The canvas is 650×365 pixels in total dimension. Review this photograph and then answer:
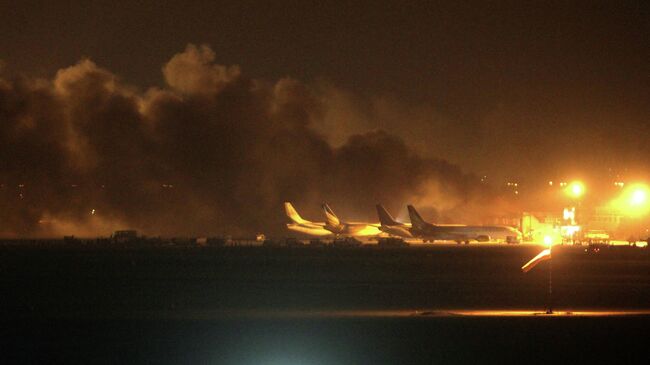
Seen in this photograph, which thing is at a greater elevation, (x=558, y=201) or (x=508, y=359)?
(x=558, y=201)

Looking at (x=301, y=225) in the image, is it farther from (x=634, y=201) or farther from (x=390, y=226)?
(x=634, y=201)

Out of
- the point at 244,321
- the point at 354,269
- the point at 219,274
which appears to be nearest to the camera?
the point at 244,321

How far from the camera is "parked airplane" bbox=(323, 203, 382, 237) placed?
175375 mm

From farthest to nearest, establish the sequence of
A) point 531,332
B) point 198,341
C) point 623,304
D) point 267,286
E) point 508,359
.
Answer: point 267,286 < point 623,304 < point 531,332 < point 198,341 < point 508,359

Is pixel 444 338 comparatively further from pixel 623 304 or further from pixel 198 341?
pixel 623 304

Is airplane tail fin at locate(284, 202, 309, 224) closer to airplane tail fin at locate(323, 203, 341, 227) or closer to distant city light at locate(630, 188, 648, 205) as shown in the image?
airplane tail fin at locate(323, 203, 341, 227)

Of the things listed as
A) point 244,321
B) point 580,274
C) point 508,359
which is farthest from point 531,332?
point 580,274

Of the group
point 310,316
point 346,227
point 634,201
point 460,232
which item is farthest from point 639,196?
point 310,316

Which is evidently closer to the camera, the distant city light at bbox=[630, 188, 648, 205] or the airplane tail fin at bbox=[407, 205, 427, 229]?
the airplane tail fin at bbox=[407, 205, 427, 229]

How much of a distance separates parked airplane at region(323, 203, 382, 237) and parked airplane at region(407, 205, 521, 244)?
17.3m

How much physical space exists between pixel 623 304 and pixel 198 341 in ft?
71.0

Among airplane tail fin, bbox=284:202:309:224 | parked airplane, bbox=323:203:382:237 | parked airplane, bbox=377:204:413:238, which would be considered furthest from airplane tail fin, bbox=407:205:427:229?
airplane tail fin, bbox=284:202:309:224

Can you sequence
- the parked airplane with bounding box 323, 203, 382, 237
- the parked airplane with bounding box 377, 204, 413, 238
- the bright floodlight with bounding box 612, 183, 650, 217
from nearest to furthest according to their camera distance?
the bright floodlight with bounding box 612, 183, 650, 217
the parked airplane with bounding box 377, 204, 413, 238
the parked airplane with bounding box 323, 203, 382, 237

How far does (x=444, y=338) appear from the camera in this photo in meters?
31.5
